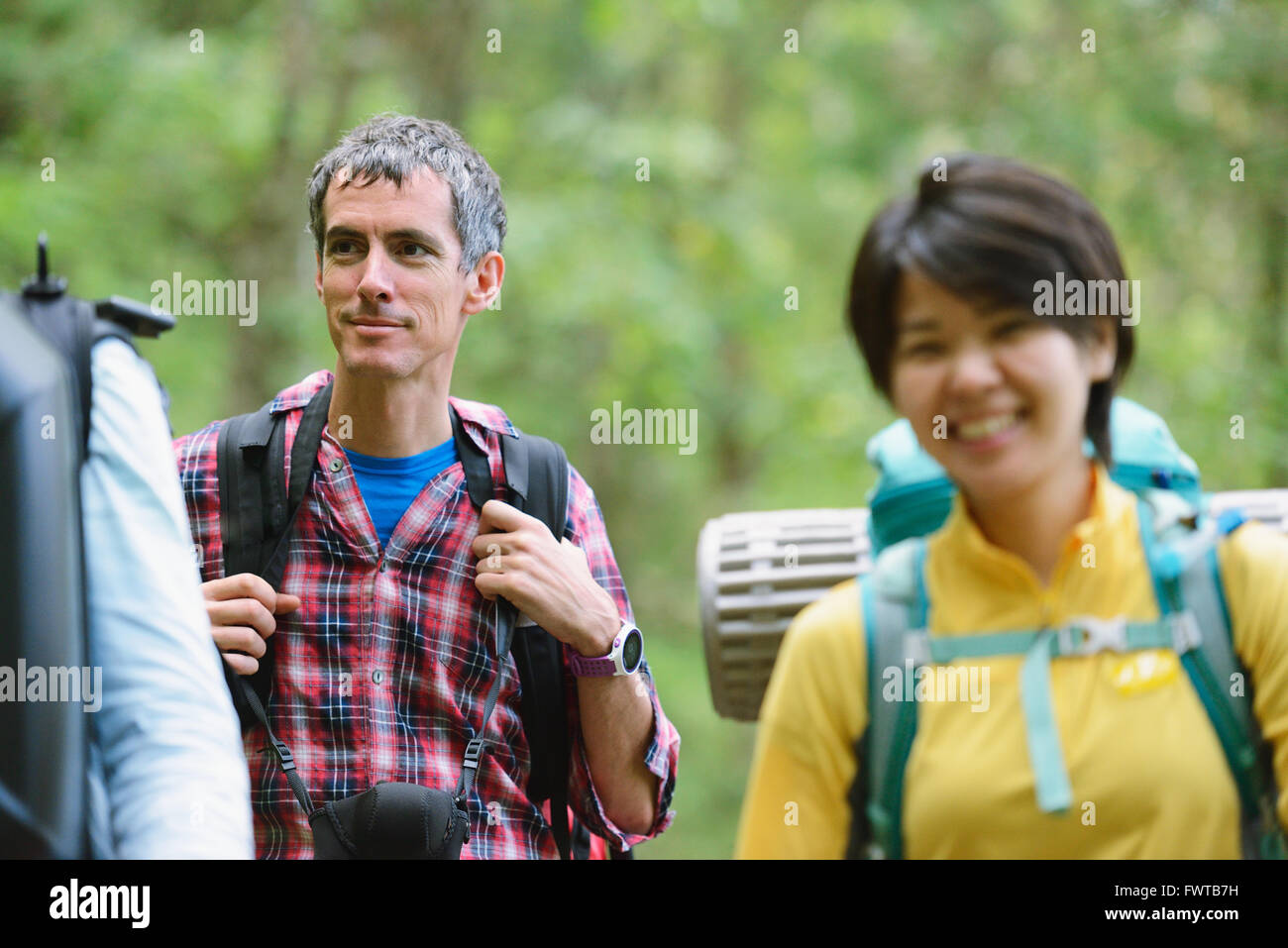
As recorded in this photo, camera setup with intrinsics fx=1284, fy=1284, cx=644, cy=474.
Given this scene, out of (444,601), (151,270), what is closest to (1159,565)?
(444,601)

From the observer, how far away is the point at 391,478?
8.11 feet

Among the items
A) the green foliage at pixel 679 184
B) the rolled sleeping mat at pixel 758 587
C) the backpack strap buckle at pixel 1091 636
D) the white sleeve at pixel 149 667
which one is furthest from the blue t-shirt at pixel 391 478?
the green foliage at pixel 679 184

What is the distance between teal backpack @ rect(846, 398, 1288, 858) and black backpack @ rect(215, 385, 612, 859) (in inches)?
29.0

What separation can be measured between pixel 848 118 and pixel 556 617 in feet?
26.7

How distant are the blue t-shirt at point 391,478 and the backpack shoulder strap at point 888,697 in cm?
98

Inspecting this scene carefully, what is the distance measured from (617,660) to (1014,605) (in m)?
0.78

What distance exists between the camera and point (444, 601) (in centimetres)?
241

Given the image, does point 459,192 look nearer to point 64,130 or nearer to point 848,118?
point 64,130

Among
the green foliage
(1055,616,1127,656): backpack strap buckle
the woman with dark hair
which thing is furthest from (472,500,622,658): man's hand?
the green foliage

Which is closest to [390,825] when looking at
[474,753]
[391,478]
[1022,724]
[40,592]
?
[474,753]

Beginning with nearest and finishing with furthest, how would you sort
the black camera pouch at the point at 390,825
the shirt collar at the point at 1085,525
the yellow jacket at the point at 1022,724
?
the yellow jacket at the point at 1022,724 → the shirt collar at the point at 1085,525 → the black camera pouch at the point at 390,825

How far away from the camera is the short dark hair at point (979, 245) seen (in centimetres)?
174

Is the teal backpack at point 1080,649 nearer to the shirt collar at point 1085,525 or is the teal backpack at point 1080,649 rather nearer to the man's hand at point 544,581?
the shirt collar at point 1085,525

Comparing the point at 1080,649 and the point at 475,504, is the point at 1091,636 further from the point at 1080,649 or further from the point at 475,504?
the point at 475,504
